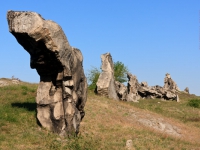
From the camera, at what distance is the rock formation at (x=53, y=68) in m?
15.7

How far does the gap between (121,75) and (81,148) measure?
50.9m

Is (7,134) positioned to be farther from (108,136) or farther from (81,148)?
(108,136)

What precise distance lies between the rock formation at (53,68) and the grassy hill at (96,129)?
3.08 feet

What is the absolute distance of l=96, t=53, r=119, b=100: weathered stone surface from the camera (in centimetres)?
3969

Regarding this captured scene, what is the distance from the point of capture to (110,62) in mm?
45000

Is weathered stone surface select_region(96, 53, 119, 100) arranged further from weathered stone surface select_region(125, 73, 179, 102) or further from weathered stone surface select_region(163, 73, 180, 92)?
weathered stone surface select_region(163, 73, 180, 92)

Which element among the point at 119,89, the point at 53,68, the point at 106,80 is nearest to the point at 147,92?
the point at 119,89

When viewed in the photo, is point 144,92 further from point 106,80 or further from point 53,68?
point 53,68

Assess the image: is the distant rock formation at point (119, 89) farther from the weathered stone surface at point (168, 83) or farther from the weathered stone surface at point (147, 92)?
the weathered stone surface at point (168, 83)

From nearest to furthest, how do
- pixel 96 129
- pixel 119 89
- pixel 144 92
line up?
pixel 96 129 → pixel 119 89 → pixel 144 92

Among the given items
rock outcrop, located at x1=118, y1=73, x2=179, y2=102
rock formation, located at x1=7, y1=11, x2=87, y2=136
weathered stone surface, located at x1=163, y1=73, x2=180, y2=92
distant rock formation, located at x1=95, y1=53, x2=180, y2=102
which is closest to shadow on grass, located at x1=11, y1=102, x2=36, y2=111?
rock formation, located at x1=7, y1=11, x2=87, y2=136

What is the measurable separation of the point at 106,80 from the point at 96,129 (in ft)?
62.3

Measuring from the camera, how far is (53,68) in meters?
17.6

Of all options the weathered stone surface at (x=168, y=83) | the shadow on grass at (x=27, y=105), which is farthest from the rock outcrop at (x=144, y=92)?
the shadow on grass at (x=27, y=105)
